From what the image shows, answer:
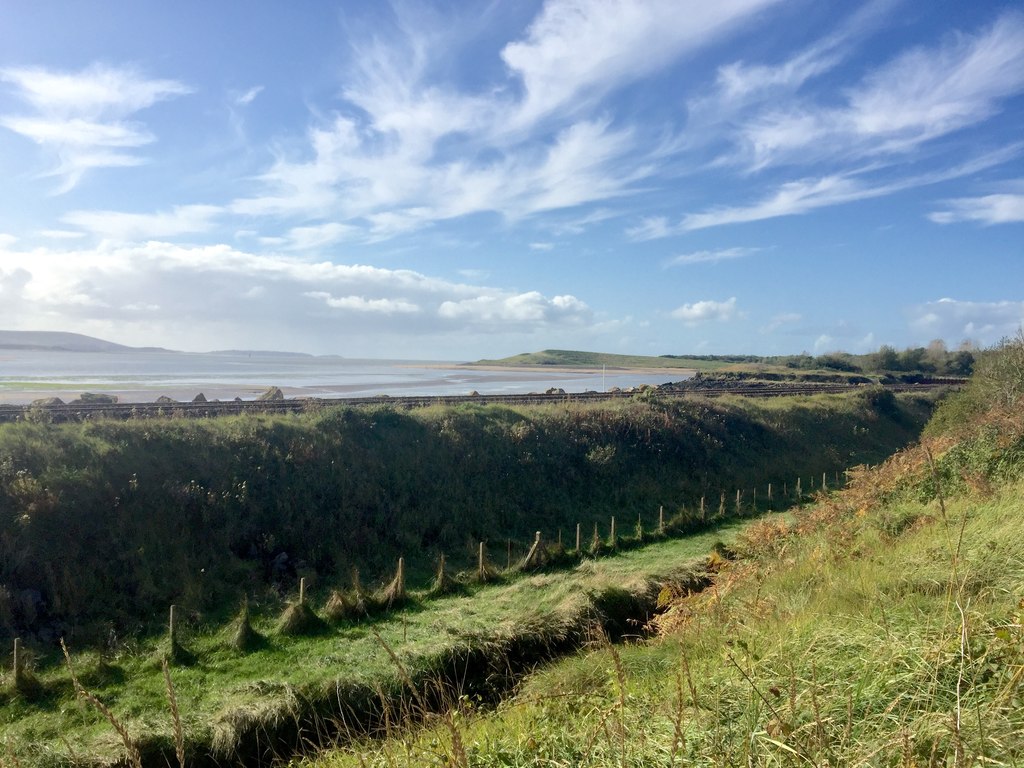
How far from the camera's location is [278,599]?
1507 centimetres

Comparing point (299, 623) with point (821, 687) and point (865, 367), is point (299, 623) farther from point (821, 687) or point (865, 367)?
point (865, 367)

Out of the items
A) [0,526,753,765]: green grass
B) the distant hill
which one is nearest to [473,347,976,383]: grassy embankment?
the distant hill

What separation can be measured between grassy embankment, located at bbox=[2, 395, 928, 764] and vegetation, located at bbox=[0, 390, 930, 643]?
81 mm

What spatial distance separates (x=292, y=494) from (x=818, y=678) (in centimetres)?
1725

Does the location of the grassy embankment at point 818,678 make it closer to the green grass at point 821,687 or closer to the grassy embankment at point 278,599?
the green grass at point 821,687

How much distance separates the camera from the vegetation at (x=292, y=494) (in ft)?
47.3

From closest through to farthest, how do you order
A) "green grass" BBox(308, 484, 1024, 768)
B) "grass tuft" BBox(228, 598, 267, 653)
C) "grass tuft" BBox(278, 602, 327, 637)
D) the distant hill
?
"green grass" BBox(308, 484, 1024, 768) < "grass tuft" BBox(228, 598, 267, 653) < "grass tuft" BBox(278, 602, 327, 637) < the distant hill

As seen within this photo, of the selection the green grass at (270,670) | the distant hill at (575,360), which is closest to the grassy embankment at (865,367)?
the distant hill at (575,360)

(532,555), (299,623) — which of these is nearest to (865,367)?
(532,555)

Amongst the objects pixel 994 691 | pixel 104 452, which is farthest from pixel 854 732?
pixel 104 452

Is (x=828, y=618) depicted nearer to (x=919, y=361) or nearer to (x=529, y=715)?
(x=529, y=715)

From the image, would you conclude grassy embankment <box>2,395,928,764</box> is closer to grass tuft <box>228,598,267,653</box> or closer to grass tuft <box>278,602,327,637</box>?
grass tuft <box>228,598,267,653</box>

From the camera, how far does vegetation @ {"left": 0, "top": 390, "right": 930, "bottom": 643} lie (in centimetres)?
1441

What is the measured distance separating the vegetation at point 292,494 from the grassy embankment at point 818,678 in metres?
9.70
